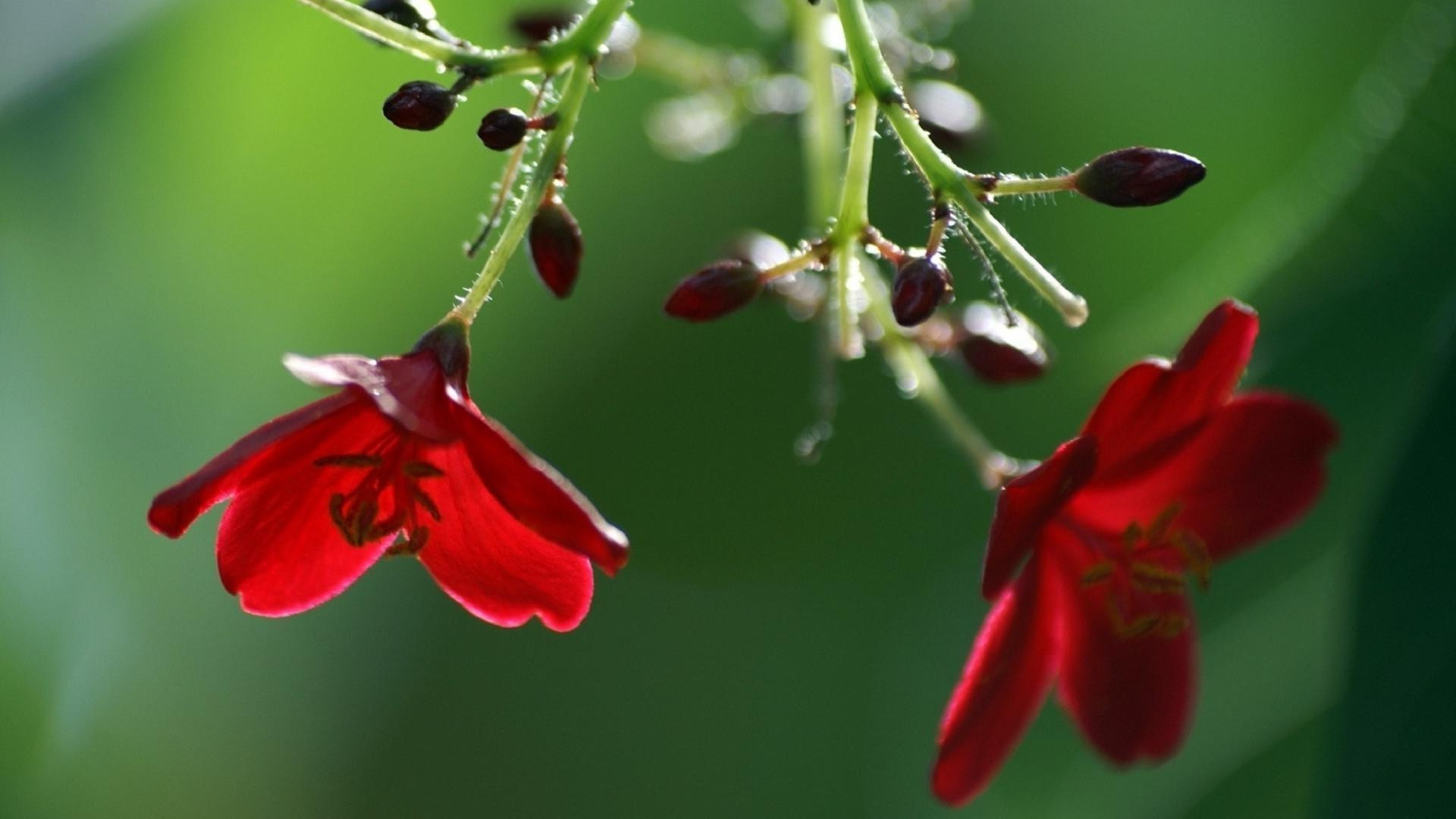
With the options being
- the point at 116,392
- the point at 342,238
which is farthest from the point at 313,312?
the point at 116,392

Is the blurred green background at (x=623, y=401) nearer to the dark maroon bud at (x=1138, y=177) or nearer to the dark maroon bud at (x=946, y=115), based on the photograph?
the dark maroon bud at (x=946, y=115)

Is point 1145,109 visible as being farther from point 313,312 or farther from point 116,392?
point 116,392

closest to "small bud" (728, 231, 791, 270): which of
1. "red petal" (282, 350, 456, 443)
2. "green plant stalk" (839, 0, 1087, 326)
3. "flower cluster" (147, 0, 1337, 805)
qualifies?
"flower cluster" (147, 0, 1337, 805)

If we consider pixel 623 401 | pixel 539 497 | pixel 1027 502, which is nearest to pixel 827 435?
pixel 1027 502

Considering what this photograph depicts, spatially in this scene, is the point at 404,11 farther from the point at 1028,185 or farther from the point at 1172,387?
the point at 1172,387

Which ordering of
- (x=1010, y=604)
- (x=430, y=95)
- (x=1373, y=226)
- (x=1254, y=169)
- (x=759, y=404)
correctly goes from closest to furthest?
(x=430, y=95) → (x=1010, y=604) → (x=1373, y=226) → (x=1254, y=169) → (x=759, y=404)

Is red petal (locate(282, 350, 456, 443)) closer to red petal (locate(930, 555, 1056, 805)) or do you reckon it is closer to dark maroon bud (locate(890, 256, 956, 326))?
Answer: dark maroon bud (locate(890, 256, 956, 326))

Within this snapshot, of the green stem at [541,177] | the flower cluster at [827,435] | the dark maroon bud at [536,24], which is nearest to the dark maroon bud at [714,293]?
the flower cluster at [827,435]

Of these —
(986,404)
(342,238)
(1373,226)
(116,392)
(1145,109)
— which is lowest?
(116,392)
